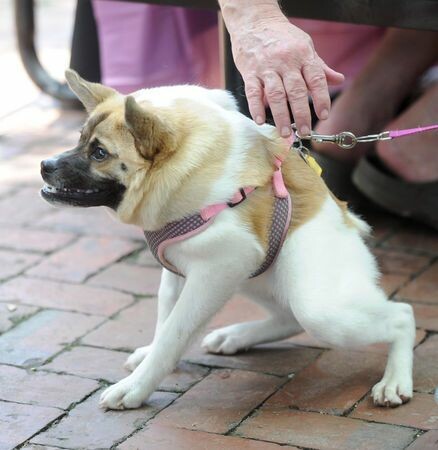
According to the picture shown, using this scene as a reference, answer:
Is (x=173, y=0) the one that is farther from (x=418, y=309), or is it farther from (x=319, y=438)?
(x=319, y=438)

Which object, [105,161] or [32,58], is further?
[32,58]

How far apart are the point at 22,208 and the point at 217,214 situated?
1851 mm

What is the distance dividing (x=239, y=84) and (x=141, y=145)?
80cm

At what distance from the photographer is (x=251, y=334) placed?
2982mm

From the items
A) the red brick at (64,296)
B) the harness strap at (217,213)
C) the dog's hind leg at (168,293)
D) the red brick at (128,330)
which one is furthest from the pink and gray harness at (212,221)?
the red brick at (64,296)

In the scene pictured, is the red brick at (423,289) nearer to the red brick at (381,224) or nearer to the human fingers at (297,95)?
the red brick at (381,224)

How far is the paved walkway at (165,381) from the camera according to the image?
8.24 feet

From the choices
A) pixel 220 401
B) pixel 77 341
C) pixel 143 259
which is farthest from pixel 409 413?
pixel 143 259

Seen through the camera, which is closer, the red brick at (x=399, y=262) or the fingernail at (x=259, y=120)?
the fingernail at (x=259, y=120)

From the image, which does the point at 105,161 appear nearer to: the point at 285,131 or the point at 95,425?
the point at 285,131

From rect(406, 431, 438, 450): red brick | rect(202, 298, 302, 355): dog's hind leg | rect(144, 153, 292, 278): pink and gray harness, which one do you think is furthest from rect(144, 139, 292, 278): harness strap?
rect(406, 431, 438, 450): red brick

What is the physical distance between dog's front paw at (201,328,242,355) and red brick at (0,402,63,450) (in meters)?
0.53

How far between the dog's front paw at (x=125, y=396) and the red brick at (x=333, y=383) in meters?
0.33

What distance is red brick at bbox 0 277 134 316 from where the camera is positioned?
131 inches
